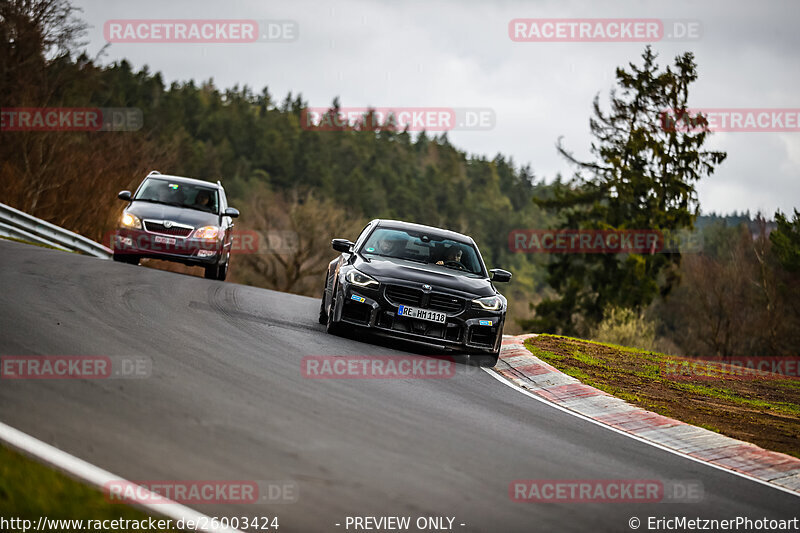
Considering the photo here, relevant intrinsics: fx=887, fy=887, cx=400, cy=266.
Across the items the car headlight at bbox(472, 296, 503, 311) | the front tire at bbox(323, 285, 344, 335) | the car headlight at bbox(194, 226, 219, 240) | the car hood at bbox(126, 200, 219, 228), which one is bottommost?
the front tire at bbox(323, 285, 344, 335)

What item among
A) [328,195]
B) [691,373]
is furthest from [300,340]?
[328,195]

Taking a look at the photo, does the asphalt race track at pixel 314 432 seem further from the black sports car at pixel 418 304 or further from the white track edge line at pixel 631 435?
the black sports car at pixel 418 304

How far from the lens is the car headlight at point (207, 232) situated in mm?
18166

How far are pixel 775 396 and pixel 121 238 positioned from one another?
12.6m

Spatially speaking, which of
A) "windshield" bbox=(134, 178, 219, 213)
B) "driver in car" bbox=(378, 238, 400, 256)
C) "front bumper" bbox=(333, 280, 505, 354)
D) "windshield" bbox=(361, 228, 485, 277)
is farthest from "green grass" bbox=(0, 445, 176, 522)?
"windshield" bbox=(134, 178, 219, 213)

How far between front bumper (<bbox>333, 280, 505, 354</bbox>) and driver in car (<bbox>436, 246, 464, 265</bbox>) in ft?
4.88

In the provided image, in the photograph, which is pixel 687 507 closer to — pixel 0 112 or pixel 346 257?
pixel 346 257

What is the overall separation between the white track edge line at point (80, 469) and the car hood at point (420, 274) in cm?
659

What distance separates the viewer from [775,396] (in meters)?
12.8

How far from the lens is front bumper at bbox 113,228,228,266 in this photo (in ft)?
58.7

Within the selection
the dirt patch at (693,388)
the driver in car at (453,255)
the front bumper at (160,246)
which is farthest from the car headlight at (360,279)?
the front bumper at (160,246)

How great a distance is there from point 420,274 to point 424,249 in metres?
1.25

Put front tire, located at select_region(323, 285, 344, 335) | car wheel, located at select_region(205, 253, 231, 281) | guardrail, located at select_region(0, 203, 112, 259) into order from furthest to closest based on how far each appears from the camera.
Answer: guardrail, located at select_region(0, 203, 112, 259)
car wheel, located at select_region(205, 253, 231, 281)
front tire, located at select_region(323, 285, 344, 335)

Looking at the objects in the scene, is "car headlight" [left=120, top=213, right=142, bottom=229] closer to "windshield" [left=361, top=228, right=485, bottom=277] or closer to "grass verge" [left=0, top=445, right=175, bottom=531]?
"windshield" [left=361, top=228, right=485, bottom=277]
